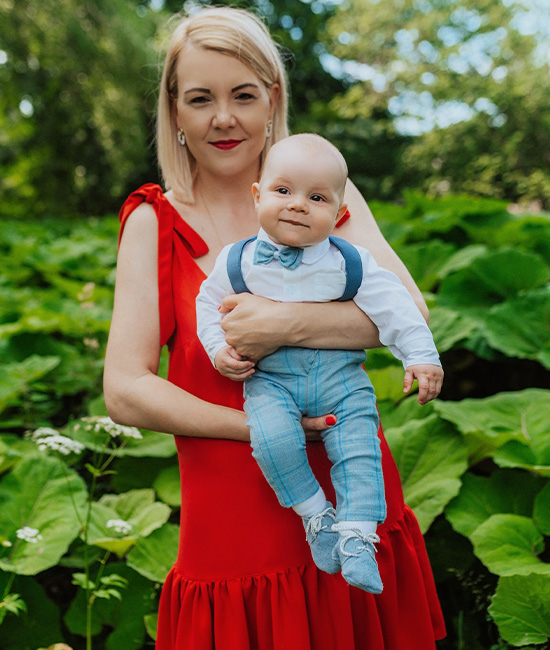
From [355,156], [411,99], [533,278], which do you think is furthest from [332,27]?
[533,278]

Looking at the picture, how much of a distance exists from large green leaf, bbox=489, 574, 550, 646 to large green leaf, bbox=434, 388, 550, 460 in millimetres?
557

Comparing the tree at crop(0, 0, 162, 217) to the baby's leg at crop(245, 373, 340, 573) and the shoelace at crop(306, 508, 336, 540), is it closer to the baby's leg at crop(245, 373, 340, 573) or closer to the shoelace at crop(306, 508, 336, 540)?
the baby's leg at crop(245, 373, 340, 573)

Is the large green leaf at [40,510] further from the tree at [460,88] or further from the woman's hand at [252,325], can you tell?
the tree at [460,88]

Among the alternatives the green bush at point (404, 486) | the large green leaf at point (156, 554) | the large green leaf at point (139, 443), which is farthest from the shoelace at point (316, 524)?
the large green leaf at point (139, 443)

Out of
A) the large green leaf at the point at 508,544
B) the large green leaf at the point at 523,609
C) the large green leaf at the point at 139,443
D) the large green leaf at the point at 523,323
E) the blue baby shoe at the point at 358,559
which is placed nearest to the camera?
the blue baby shoe at the point at 358,559

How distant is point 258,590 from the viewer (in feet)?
4.75

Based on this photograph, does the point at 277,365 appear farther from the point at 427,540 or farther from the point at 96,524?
the point at 427,540

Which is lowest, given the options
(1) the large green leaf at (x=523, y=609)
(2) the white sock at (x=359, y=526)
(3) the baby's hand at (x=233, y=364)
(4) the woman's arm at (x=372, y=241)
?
(1) the large green leaf at (x=523, y=609)

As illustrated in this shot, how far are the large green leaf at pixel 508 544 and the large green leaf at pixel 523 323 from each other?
1.07m

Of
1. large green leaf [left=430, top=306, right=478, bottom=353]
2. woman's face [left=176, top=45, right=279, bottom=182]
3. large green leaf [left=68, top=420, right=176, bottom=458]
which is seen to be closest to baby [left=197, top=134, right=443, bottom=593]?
woman's face [left=176, top=45, right=279, bottom=182]

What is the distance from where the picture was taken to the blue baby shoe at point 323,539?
1.26 metres

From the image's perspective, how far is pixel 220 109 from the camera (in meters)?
1.54

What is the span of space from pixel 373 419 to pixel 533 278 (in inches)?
94.2

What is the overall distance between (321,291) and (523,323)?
1983mm
